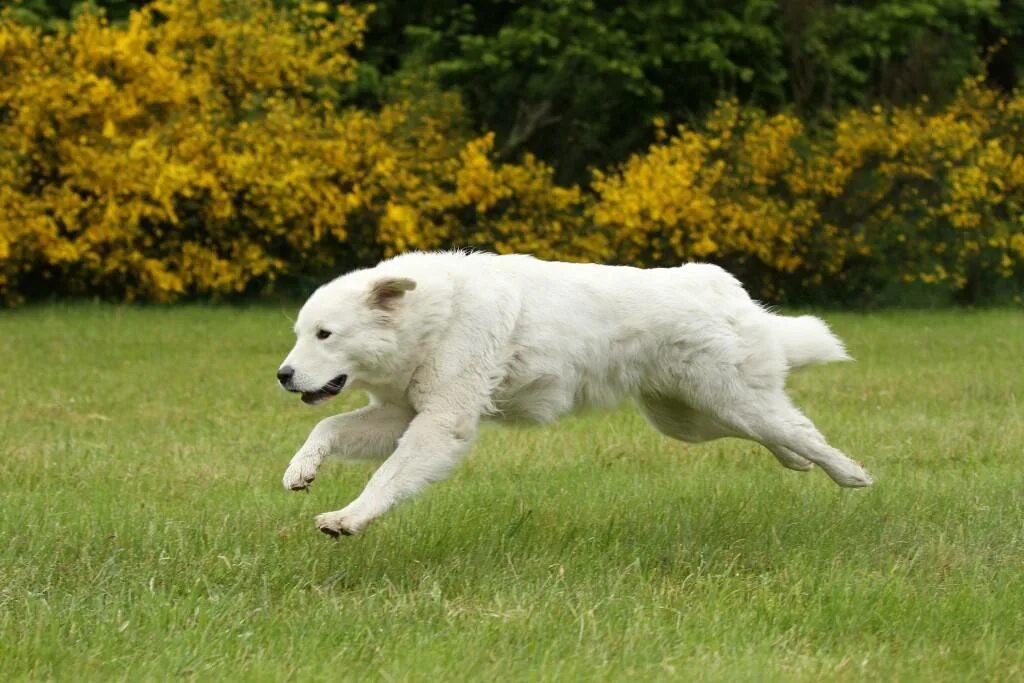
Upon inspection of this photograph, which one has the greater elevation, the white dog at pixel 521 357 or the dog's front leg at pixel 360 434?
the white dog at pixel 521 357

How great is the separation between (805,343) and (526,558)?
176 cm

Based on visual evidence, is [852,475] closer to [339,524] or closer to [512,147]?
[339,524]

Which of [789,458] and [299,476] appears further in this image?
[789,458]

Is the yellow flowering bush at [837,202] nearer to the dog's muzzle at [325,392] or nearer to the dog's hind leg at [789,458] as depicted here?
the dog's hind leg at [789,458]

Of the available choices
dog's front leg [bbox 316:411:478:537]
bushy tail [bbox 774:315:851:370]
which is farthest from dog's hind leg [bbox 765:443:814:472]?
dog's front leg [bbox 316:411:478:537]

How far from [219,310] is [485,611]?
1260 centimetres

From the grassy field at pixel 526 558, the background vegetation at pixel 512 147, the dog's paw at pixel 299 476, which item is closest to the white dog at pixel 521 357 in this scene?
the dog's paw at pixel 299 476

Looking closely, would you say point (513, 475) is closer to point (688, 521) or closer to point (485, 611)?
point (688, 521)

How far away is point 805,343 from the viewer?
21.0 ft

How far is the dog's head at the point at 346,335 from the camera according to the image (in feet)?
17.8

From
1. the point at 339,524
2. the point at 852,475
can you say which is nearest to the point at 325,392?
the point at 339,524

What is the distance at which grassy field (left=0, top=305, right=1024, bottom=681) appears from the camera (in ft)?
13.8

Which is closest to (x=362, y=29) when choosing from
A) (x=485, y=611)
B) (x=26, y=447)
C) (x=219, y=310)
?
(x=219, y=310)

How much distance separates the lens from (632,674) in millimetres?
4047
